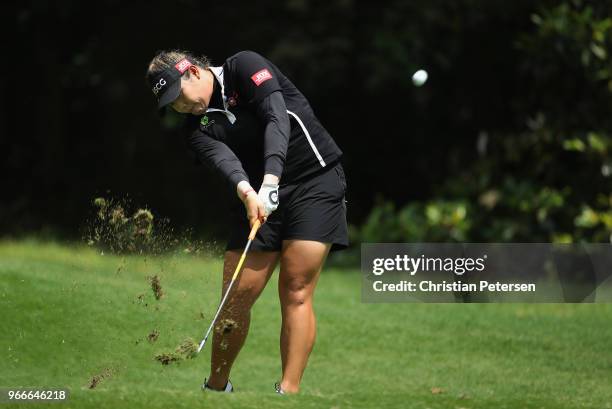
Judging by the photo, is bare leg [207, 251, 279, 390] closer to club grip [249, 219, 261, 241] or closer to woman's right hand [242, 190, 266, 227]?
club grip [249, 219, 261, 241]

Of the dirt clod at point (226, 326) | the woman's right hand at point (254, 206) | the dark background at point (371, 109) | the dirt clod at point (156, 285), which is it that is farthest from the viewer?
the dark background at point (371, 109)

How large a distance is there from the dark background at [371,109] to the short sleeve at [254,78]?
5.70 m

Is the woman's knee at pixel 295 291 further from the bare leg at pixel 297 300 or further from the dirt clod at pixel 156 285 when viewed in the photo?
the dirt clod at pixel 156 285

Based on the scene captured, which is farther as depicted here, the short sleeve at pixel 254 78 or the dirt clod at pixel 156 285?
the dirt clod at pixel 156 285

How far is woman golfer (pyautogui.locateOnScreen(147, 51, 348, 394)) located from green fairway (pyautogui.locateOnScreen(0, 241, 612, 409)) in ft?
1.35

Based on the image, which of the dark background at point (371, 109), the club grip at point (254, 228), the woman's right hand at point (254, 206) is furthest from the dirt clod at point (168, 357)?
the dark background at point (371, 109)

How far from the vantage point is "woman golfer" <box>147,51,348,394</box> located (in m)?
5.64

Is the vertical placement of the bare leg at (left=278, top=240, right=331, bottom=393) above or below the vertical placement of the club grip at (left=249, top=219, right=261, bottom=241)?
below

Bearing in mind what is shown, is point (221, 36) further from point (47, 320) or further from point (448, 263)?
point (47, 320)

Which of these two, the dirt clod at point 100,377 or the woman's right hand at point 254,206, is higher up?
the woman's right hand at point 254,206

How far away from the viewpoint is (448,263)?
1062 cm

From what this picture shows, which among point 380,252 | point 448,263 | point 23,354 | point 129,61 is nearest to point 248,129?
point 23,354

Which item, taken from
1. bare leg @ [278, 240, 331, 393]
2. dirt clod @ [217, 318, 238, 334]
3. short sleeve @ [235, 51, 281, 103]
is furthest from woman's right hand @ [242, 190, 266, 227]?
dirt clod @ [217, 318, 238, 334]

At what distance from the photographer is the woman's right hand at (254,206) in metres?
5.50
